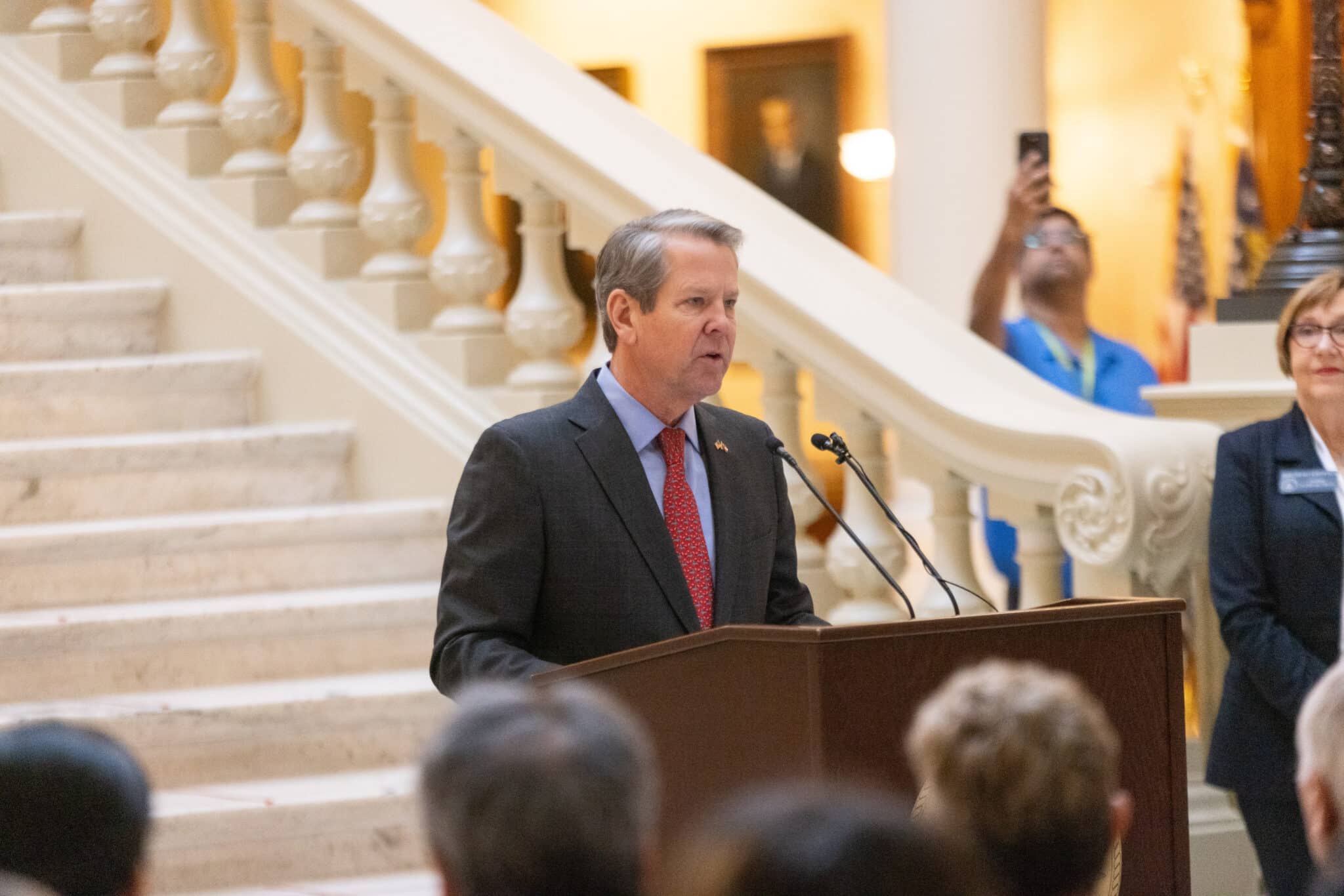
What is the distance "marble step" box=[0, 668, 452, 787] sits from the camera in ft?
13.4

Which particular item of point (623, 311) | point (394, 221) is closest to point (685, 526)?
point (623, 311)

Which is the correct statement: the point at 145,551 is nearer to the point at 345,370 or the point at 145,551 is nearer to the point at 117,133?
the point at 345,370

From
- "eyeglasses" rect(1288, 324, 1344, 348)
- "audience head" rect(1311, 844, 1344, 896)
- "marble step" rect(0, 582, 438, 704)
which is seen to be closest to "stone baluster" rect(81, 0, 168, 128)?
"marble step" rect(0, 582, 438, 704)

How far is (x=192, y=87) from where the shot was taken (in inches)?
209

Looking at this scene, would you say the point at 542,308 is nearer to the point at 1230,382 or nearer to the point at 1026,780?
the point at 1230,382

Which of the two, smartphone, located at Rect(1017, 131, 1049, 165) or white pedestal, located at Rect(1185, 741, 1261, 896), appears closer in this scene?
white pedestal, located at Rect(1185, 741, 1261, 896)

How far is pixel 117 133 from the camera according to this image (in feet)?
17.7

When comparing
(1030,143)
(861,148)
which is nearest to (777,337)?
(1030,143)

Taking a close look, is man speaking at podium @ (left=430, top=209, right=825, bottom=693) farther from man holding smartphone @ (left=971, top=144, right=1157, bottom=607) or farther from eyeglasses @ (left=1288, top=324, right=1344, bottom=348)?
man holding smartphone @ (left=971, top=144, right=1157, bottom=607)

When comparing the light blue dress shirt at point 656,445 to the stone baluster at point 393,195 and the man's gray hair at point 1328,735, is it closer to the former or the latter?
the man's gray hair at point 1328,735

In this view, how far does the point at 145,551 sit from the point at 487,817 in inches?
132

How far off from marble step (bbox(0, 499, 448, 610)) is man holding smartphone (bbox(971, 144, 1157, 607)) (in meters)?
1.48

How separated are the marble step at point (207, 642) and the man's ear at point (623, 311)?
5.13 ft

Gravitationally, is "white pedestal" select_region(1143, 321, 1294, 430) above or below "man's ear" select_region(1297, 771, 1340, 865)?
above
